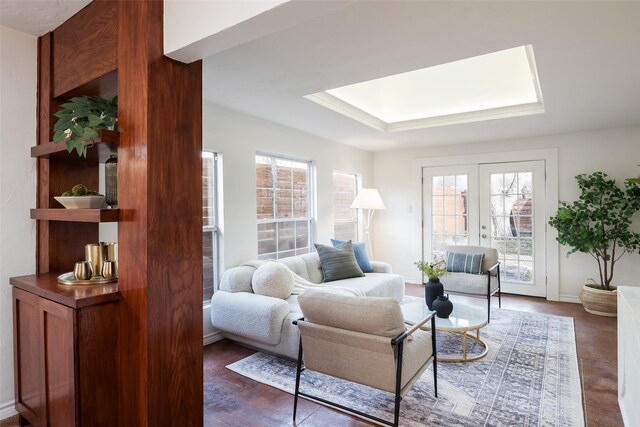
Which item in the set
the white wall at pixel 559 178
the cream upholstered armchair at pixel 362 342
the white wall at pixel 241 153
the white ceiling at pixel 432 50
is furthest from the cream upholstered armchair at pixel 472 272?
the white wall at pixel 241 153

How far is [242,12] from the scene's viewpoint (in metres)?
1.31

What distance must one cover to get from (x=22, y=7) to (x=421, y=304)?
145 inches

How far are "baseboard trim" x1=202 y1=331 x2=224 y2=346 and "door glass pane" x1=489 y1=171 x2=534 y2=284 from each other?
13.7 feet

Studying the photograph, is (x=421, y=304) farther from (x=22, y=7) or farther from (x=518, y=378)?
(x=22, y=7)

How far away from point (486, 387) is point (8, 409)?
122 inches

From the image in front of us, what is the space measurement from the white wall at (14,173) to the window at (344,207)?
3822mm

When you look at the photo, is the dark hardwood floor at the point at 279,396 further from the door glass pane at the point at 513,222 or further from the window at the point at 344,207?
the window at the point at 344,207

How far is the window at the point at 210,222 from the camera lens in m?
3.56

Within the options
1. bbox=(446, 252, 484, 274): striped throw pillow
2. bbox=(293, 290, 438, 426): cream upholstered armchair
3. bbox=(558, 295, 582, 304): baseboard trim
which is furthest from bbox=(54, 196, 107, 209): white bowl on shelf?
bbox=(558, 295, 582, 304): baseboard trim

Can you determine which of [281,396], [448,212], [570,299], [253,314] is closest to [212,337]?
[253,314]

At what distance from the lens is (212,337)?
3465mm

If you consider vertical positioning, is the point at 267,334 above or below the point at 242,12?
below

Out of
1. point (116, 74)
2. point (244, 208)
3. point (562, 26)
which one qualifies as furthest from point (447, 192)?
point (116, 74)

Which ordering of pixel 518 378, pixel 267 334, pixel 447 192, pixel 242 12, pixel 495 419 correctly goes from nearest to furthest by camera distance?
pixel 242 12 → pixel 495 419 → pixel 518 378 → pixel 267 334 → pixel 447 192
